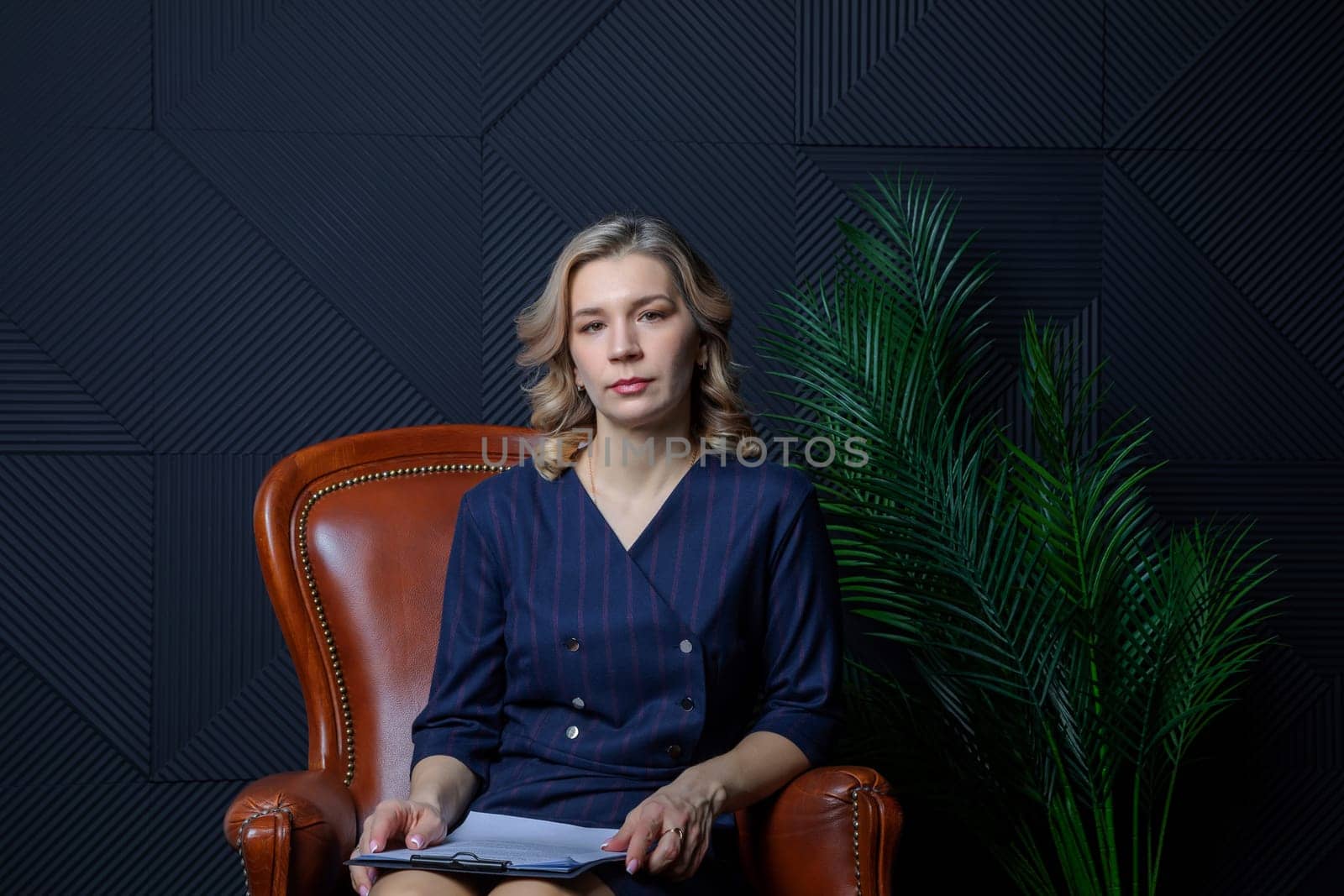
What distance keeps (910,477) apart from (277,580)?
1.49 m

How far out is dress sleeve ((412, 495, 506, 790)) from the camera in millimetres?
1954

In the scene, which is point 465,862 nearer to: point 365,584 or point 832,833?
point 832,833

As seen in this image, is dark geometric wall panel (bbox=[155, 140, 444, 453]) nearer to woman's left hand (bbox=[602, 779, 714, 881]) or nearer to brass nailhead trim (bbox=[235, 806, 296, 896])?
brass nailhead trim (bbox=[235, 806, 296, 896])

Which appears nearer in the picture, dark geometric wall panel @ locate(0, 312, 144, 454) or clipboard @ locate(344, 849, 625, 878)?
clipboard @ locate(344, 849, 625, 878)

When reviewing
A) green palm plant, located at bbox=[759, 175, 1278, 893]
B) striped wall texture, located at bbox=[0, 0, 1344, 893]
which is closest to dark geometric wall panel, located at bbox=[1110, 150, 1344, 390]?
striped wall texture, located at bbox=[0, 0, 1344, 893]

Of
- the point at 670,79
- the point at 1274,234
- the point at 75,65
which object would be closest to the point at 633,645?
the point at 670,79

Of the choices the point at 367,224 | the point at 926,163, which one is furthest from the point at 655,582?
the point at 926,163

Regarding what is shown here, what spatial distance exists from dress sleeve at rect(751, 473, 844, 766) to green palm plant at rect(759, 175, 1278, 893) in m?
0.71

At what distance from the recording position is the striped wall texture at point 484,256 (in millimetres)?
3129

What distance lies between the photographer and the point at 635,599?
6.39ft

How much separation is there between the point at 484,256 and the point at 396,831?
192 centimetres

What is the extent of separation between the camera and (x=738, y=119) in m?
3.29

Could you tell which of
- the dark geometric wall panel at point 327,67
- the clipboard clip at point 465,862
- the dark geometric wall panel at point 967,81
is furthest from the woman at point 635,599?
the dark geometric wall panel at point 967,81

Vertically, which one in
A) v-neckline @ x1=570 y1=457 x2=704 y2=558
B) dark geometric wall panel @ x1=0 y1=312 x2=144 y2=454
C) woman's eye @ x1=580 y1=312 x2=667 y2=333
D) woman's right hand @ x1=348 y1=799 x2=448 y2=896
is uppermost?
dark geometric wall panel @ x1=0 y1=312 x2=144 y2=454
